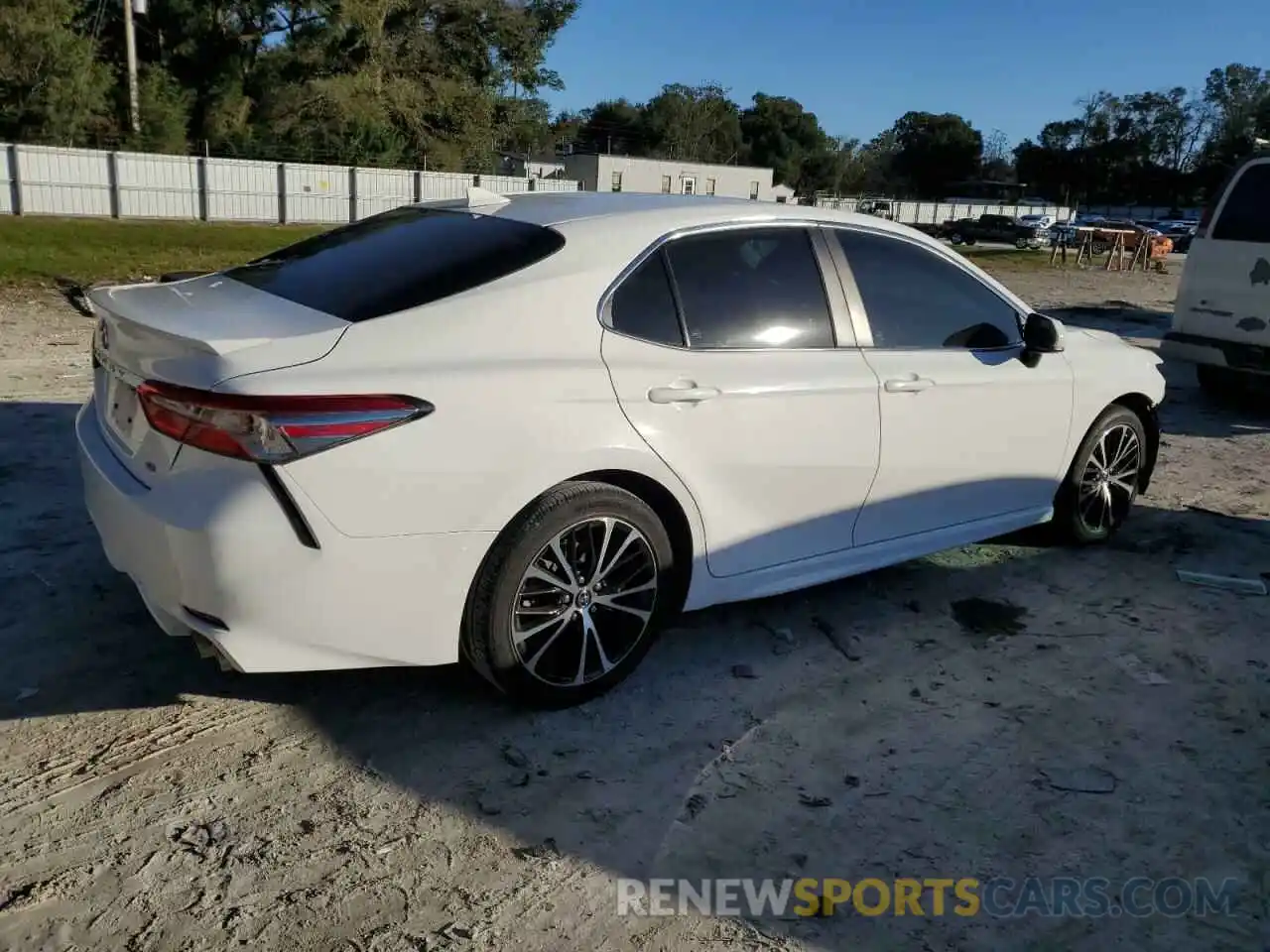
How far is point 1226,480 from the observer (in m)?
6.80

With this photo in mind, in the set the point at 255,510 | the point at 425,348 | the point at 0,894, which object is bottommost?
the point at 0,894

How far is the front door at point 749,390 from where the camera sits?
3473 mm

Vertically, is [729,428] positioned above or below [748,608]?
above

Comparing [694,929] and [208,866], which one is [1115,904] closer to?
[694,929]

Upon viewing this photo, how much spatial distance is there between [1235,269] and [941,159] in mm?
111884

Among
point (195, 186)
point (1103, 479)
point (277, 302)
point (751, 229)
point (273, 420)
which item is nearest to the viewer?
point (273, 420)

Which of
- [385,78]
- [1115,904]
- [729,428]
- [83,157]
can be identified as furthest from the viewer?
[385,78]

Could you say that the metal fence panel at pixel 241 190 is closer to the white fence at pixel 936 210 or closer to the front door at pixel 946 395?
the white fence at pixel 936 210

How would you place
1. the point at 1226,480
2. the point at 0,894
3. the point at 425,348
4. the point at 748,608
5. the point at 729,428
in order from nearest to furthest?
the point at 0,894
the point at 425,348
the point at 729,428
the point at 748,608
the point at 1226,480

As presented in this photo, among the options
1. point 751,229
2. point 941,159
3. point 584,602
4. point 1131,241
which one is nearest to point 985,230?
point 1131,241

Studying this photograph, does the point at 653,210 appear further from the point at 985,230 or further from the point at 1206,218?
the point at 985,230

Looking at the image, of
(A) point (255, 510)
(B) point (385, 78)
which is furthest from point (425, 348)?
(B) point (385, 78)

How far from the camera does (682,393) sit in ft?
11.4

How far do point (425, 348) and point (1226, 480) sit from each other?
5.83m
